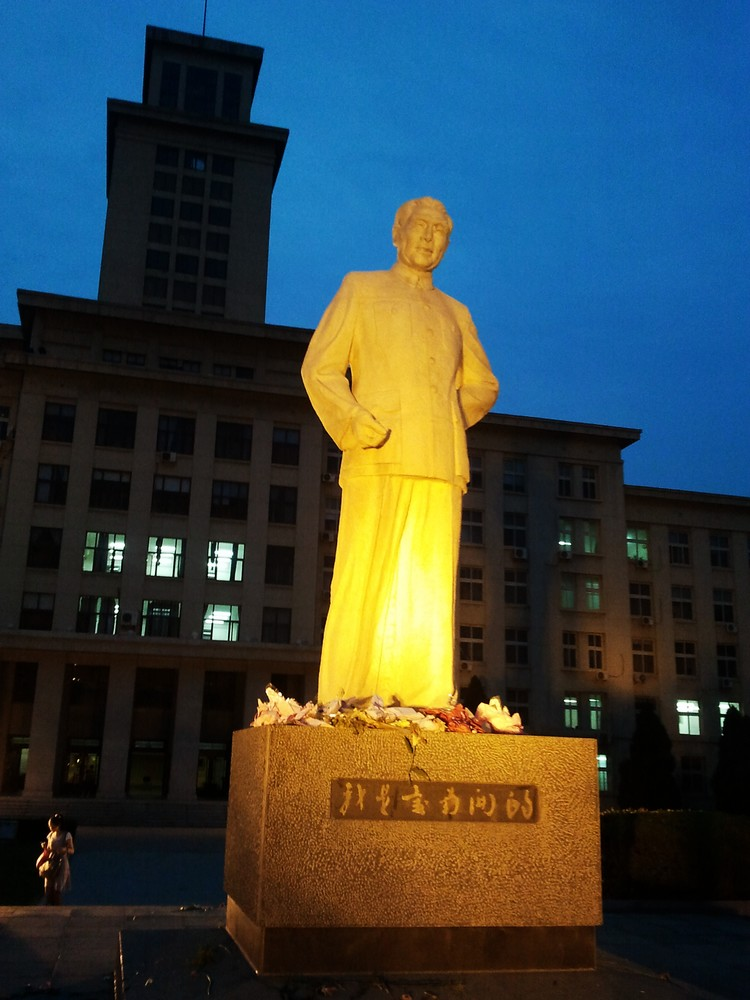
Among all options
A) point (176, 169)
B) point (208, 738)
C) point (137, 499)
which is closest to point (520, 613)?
point (208, 738)

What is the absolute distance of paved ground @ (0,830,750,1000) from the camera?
4148mm

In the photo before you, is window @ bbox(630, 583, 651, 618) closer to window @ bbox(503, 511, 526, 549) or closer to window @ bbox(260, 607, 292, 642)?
window @ bbox(503, 511, 526, 549)

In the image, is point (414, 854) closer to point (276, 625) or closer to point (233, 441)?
point (276, 625)

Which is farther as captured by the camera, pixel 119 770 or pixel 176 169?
pixel 176 169

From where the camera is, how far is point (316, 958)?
14.4ft

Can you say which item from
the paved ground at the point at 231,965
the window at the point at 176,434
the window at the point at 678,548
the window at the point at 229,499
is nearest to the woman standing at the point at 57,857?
the paved ground at the point at 231,965

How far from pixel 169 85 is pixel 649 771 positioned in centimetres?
4554

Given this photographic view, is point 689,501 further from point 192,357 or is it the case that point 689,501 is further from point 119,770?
point 119,770

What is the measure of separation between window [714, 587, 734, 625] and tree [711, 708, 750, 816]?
1139 cm

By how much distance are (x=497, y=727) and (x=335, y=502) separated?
105 feet

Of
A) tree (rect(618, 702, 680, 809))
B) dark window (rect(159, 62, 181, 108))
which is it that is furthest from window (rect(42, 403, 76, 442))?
dark window (rect(159, 62, 181, 108))

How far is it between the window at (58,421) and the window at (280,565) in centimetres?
908

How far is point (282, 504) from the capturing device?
3625 cm

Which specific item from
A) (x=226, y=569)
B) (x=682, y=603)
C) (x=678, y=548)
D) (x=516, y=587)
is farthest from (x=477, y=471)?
(x=682, y=603)
